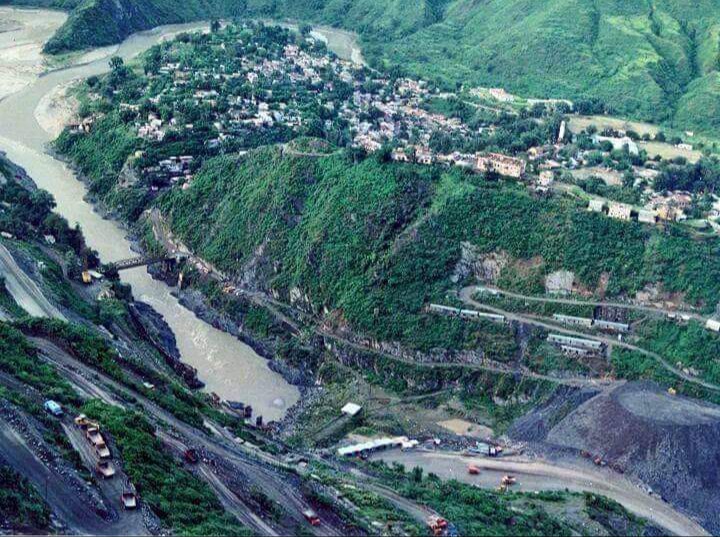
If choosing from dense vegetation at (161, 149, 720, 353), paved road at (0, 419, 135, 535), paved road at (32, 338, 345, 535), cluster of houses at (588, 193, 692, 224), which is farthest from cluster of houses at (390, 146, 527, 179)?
paved road at (0, 419, 135, 535)

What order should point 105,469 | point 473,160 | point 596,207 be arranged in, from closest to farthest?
point 105,469 < point 596,207 < point 473,160

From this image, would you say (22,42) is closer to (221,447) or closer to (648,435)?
(221,447)

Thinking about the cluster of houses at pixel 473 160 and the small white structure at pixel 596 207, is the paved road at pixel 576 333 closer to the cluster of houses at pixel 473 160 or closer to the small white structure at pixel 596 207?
the small white structure at pixel 596 207

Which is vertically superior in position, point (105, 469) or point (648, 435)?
point (105, 469)

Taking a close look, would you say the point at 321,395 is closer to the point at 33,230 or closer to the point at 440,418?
the point at 440,418

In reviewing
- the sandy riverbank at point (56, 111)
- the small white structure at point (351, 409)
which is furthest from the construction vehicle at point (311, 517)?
the sandy riverbank at point (56, 111)

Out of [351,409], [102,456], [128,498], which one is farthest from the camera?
[351,409]

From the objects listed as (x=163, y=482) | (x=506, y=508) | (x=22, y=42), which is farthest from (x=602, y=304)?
(x=22, y=42)
